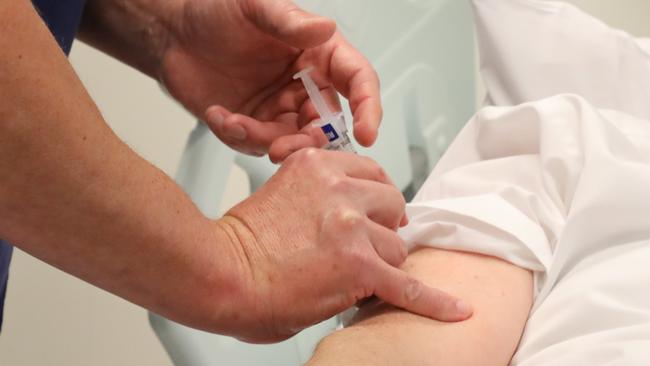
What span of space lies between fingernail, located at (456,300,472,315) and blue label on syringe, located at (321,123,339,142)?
0.24 metres

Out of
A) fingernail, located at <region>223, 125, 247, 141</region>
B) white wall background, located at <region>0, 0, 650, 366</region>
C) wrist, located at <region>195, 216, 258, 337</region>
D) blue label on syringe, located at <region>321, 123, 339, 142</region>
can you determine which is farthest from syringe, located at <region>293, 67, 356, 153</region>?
white wall background, located at <region>0, 0, 650, 366</region>

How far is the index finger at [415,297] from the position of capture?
3.11 feet

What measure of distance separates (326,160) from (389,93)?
0.75 m

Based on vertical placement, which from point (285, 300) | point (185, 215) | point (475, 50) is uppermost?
point (185, 215)

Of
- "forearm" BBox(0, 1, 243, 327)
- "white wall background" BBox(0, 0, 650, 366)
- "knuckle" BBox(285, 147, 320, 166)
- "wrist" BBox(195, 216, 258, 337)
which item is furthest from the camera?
"white wall background" BBox(0, 0, 650, 366)

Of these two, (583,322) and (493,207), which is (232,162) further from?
(583,322)

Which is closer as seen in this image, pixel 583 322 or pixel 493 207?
pixel 583 322

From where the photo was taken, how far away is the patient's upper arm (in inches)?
36.4

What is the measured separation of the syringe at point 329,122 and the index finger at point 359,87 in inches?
0.9

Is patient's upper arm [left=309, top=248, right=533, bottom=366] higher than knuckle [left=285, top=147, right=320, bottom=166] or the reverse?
the reverse

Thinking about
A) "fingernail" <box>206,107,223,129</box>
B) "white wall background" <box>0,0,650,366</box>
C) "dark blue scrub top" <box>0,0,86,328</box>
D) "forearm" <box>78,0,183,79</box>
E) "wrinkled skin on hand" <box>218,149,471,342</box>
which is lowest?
"white wall background" <box>0,0,650,366</box>

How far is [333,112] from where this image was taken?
3.62 feet

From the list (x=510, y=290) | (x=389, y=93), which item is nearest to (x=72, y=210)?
(x=510, y=290)

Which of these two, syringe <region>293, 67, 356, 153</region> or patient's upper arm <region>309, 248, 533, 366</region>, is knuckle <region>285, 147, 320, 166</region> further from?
patient's upper arm <region>309, 248, 533, 366</region>
